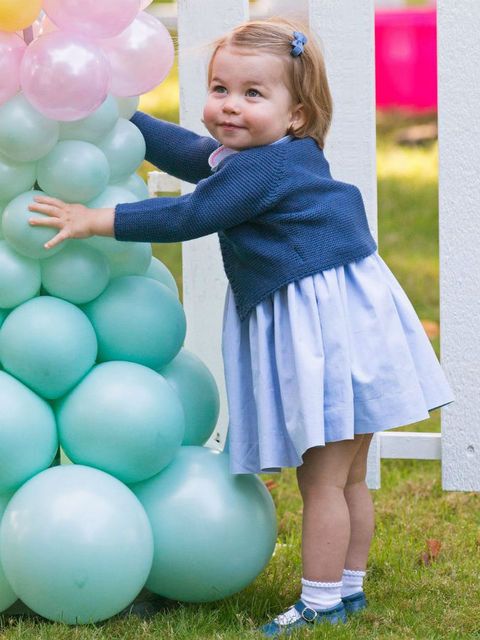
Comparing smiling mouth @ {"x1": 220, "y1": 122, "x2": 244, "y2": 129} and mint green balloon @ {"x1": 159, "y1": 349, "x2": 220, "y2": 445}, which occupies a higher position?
smiling mouth @ {"x1": 220, "y1": 122, "x2": 244, "y2": 129}

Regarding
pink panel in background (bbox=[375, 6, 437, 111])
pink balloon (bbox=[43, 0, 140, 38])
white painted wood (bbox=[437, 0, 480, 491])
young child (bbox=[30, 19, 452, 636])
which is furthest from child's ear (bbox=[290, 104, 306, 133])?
pink panel in background (bbox=[375, 6, 437, 111])

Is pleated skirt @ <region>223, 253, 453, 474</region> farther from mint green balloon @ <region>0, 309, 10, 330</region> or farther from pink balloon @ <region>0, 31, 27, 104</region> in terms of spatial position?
pink balloon @ <region>0, 31, 27, 104</region>

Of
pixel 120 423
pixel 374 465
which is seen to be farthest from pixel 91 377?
pixel 374 465

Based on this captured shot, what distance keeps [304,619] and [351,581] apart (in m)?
0.19

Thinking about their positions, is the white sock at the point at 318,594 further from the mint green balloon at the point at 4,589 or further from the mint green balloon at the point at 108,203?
the mint green balloon at the point at 108,203

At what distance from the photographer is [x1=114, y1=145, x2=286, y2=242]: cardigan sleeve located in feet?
7.68

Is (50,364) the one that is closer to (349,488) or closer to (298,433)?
(298,433)

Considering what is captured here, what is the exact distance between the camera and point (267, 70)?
2389 mm

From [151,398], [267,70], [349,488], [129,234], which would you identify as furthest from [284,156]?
[349,488]

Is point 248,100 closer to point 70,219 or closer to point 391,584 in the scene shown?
point 70,219

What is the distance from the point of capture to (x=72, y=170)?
7.56ft

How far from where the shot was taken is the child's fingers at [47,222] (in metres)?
2.29

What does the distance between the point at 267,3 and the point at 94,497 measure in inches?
57.3

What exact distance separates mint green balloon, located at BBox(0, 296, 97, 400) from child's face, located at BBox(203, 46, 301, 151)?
48cm
